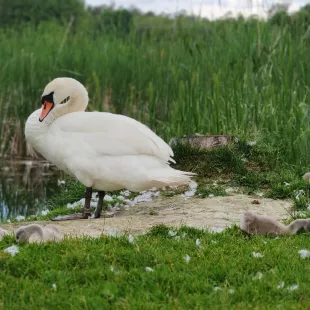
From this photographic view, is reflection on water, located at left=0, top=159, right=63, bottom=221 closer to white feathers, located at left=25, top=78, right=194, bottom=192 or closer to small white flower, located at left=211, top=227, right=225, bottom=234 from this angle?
white feathers, located at left=25, top=78, right=194, bottom=192

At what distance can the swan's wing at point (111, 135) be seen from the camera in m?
7.20

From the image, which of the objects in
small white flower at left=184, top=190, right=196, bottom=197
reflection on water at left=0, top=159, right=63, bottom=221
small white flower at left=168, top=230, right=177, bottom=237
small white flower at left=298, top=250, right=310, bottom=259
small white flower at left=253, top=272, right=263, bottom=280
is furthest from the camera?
reflection on water at left=0, top=159, right=63, bottom=221

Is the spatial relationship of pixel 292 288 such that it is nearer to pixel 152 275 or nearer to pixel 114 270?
pixel 152 275

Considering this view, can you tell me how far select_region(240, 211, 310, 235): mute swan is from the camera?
611 cm

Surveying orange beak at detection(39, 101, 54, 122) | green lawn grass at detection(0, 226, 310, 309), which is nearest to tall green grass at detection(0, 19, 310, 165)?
orange beak at detection(39, 101, 54, 122)

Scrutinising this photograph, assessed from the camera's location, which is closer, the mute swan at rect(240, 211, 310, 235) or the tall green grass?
the mute swan at rect(240, 211, 310, 235)

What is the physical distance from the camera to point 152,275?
476cm

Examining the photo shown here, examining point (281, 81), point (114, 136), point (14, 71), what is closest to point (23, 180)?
point (14, 71)

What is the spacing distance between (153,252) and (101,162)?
210cm

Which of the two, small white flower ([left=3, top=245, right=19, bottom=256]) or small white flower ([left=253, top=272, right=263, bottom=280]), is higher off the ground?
small white flower ([left=253, top=272, right=263, bottom=280])

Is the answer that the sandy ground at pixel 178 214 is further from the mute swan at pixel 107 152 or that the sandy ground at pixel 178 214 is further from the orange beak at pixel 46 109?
the orange beak at pixel 46 109

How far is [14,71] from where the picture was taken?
45.3 ft

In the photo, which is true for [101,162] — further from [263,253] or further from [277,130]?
[277,130]

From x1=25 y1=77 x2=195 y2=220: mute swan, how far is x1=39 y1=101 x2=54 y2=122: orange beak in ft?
0.04
